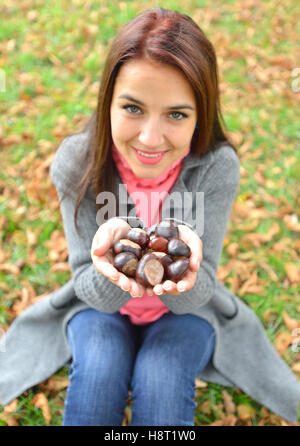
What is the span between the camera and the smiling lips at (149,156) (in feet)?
5.21

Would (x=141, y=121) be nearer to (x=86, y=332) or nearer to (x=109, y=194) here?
(x=109, y=194)

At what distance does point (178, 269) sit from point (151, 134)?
1.60 feet

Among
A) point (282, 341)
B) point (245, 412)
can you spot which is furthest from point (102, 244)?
point (282, 341)

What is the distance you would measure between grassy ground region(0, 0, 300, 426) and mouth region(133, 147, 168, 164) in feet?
4.04

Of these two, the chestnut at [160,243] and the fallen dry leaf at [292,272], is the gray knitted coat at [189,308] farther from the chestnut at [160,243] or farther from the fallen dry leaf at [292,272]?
the fallen dry leaf at [292,272]

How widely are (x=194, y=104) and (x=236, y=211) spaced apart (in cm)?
165

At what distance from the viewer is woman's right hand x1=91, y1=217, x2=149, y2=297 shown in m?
1.40

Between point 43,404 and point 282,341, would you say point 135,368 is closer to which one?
point 43,404

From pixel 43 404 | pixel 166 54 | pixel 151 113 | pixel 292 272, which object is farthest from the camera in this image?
pixel 292 272

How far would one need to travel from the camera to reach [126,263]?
4.90 feet

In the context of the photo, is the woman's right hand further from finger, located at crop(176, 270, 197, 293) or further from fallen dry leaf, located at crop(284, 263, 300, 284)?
fallen dry leaf, located at crop(284, 263, 300, 284)

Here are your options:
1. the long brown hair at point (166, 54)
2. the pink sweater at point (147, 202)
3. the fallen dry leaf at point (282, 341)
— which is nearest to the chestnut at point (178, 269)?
the pink sweater at point (147, 202)
